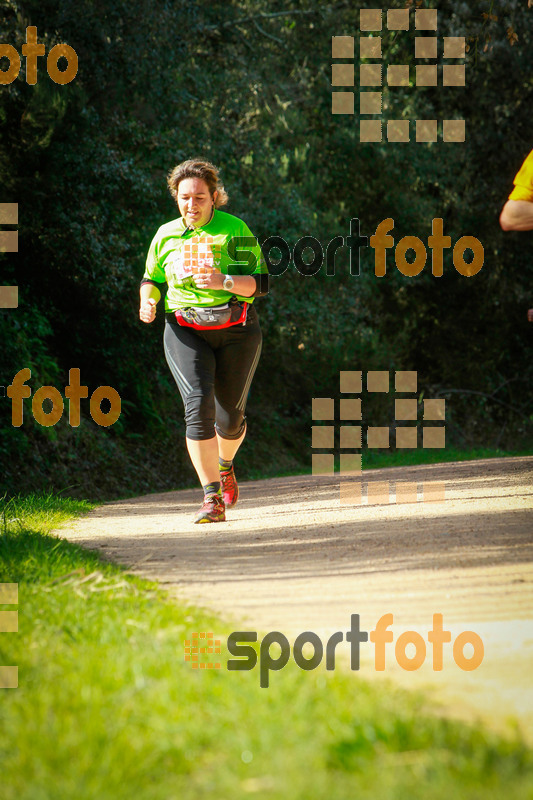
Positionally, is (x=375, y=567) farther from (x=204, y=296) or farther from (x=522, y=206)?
(x=204, y=296)

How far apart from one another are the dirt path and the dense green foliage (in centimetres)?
549

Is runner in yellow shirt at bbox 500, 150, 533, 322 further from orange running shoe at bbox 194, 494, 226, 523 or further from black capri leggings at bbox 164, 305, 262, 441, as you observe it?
orange running shoe at bbox 194, 494, 226, 523

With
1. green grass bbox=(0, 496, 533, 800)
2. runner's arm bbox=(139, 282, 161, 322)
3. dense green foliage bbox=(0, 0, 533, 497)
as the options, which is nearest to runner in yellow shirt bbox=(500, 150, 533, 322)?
runner's arm bbox=(139, 282, 161, 322)

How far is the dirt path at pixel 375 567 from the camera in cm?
297

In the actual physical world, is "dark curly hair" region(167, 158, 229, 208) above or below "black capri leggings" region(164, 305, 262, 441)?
above

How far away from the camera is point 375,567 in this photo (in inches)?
182

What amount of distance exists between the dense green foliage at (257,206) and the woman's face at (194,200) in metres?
5.14

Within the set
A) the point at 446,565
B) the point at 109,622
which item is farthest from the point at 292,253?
the point at 109,622

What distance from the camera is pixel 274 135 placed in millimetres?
19328

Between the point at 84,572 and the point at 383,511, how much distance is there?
287 centimetres

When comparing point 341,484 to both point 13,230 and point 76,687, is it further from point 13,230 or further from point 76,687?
point 76,687

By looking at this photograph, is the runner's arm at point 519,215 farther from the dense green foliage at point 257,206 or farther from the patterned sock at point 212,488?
the dense green foliage at point 257,206

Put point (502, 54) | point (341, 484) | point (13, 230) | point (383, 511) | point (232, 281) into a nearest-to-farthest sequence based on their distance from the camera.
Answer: point (232, 281) → point (383, 511) → point (341, 484) → point (13, 230) → point (502, 54)

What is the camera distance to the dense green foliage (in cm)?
1294
